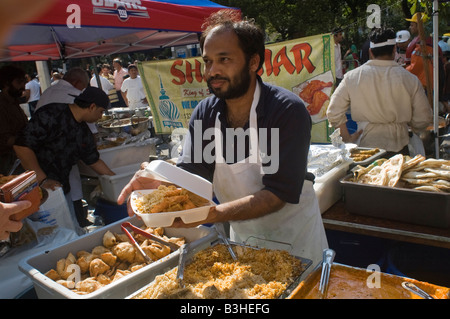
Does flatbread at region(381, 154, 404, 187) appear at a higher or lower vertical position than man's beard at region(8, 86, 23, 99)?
lower

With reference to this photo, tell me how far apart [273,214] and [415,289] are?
0.82 meters

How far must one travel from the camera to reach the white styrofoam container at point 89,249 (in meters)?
1.31

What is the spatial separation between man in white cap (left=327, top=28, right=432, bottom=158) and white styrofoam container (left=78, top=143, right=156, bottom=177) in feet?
6.76

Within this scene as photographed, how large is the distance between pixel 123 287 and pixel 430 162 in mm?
1822

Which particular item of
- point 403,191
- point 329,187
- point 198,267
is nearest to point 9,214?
point 198,267

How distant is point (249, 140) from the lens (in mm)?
1761

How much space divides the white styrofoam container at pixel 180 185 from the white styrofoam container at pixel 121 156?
2.63 meters

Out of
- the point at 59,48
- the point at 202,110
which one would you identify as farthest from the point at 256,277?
the point at 59,48

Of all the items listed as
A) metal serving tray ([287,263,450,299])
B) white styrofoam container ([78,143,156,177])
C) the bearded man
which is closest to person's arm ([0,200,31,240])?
the bearded man

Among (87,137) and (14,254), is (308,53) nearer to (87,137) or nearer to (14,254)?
(87,137)

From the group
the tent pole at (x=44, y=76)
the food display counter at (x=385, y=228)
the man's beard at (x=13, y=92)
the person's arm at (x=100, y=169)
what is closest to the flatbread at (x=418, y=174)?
the food display counter at (x=385, y=228)

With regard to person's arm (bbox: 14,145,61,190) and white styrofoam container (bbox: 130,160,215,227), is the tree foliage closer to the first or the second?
person's arm (bbox: 14,145,61,190)

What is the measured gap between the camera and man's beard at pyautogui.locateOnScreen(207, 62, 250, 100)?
1.73 meters

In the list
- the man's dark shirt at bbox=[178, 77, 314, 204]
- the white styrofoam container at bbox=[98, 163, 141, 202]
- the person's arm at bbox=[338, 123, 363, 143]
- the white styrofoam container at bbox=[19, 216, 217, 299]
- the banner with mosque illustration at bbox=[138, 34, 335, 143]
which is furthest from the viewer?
the banner with mosque illustration at bbox=[138, 34, 335, 143]
